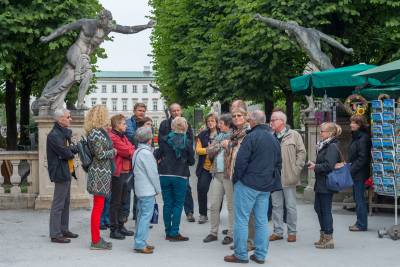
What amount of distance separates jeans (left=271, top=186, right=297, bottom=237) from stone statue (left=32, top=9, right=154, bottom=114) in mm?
5278

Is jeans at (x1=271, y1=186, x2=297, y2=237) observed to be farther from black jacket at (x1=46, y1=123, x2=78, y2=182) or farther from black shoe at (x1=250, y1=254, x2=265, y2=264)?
black jacket at (x1=46, y1=123, x2=78, y2=182)

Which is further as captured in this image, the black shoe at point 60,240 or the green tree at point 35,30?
the green tree at point 35,30

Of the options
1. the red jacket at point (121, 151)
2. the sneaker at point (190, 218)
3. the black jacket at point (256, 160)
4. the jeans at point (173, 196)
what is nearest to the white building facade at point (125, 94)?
the sneaker at point (190, 218)

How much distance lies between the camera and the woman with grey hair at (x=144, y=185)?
831 centimetres

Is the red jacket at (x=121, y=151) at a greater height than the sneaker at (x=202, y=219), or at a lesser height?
greater

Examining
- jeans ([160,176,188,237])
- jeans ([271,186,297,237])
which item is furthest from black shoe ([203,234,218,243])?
jeans ([271,186,297,237])

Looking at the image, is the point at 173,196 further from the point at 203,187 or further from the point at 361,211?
the point at 361,211

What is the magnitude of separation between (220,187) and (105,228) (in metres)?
2.19

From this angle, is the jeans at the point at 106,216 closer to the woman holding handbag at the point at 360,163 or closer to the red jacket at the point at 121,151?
the red jacket at the point at 121,151

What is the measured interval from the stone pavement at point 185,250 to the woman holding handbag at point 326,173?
24 centimetres

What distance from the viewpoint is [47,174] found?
1267 centimetres

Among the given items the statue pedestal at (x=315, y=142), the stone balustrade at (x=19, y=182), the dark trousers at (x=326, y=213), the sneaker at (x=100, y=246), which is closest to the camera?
the sneaker at (x=100, y=246)

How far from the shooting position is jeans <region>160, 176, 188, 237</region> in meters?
9.11

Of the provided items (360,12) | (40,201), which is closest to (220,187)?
(40,201)
